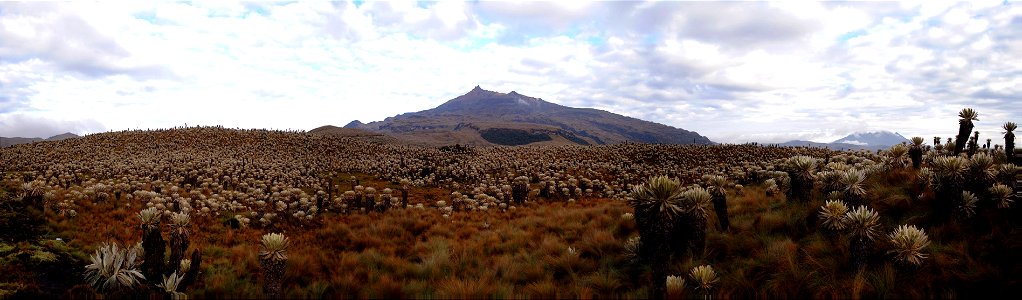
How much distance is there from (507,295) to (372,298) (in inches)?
90.7

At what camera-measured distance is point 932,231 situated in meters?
7.65

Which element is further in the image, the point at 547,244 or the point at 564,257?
the point at 547,244

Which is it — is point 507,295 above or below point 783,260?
below

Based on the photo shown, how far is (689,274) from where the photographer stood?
700cm

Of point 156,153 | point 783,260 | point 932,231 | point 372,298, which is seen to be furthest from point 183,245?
point 156,153

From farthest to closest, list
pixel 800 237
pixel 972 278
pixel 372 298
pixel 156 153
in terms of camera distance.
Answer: pixel 156 153 → pixel 800 237 → pixel 372 298 → pixel 972 278

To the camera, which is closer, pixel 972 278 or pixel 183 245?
pixel 972 278

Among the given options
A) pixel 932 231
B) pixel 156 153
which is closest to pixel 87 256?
pixel 932 231

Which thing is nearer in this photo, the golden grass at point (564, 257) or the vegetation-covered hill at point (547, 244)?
the golden grass at point (564, 257)

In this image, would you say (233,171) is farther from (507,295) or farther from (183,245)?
(507,295)

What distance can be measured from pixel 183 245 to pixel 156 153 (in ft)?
131

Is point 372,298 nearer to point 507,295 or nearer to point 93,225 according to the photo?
point 507,295

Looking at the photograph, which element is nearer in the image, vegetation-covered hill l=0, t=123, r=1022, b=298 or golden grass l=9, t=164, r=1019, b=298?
golden grass l=9, t=164, r=1019, b=298

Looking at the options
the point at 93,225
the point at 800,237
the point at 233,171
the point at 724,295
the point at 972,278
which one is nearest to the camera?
the point at 972,278
